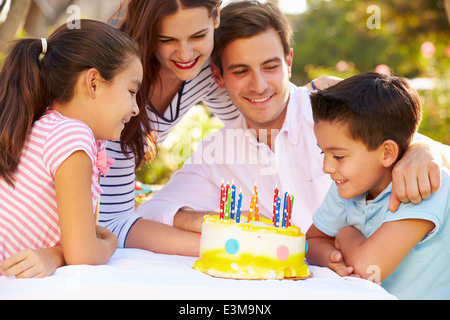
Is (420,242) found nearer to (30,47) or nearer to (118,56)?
(118,56)

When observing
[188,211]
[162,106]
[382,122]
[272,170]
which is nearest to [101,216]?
[188,211]

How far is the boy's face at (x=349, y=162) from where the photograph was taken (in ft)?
8.12

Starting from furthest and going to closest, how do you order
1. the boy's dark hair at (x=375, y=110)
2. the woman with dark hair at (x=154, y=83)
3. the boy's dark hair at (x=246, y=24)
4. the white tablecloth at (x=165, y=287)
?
the boy's dark hair at (x=246, y=24)
the woman with dark hair at (x=154, y=83)
the boy's dark hair at (x=375, y=110)
the white tablecloth at (x=165, y=287)

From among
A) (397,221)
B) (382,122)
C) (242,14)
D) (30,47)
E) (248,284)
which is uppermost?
(242,14)

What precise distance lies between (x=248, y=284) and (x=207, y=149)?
1878mm

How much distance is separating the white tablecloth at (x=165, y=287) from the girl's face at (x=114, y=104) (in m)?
0.60

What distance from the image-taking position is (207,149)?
3.89m

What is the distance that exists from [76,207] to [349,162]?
3.78ft

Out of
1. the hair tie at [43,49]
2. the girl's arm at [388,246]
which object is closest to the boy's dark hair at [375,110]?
the girl's arm at [388,246]

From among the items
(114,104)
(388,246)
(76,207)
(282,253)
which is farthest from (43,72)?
(388,246)

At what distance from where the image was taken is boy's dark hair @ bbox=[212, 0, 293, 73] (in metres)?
3.55

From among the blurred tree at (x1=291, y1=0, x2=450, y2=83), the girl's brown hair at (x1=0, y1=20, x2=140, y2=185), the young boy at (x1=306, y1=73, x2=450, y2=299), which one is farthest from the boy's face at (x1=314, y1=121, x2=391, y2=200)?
the blurred tree at (x1=291, y1=0, x2=450, y2=83)

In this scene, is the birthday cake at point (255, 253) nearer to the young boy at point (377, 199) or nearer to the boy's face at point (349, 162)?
the young boy at point (377, 199)

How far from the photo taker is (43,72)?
2393 mm
